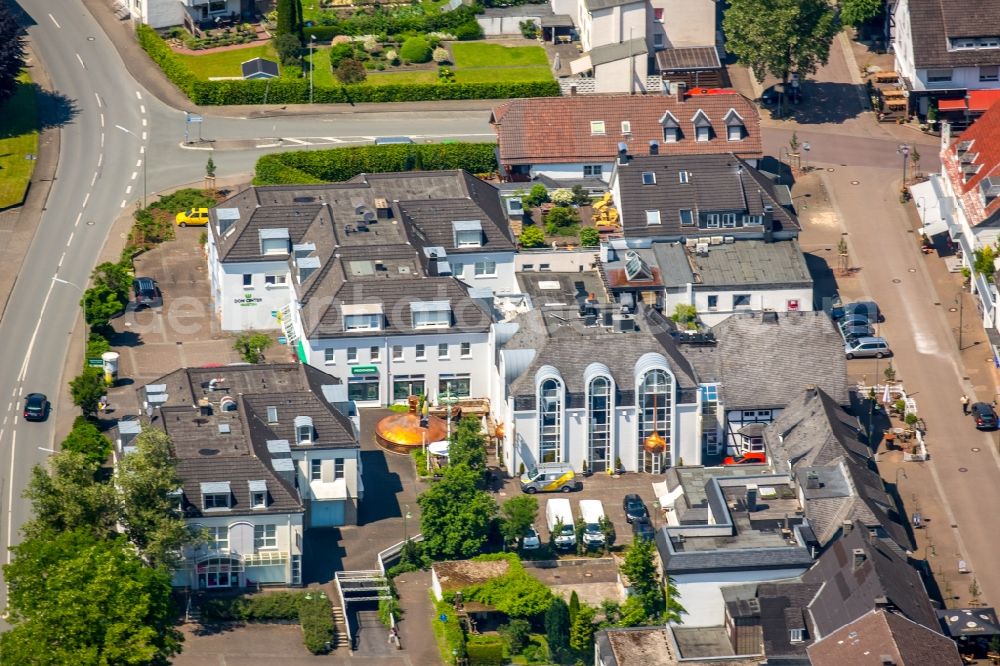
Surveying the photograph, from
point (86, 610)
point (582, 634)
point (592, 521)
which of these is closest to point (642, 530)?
point (592, 521)

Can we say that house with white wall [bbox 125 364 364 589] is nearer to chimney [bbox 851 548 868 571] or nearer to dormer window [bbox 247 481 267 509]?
dormer window [bbox 247 481 267 509]

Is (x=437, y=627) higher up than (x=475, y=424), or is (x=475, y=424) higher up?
(x=475, y=424)

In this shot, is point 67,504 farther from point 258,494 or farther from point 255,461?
point 255,461

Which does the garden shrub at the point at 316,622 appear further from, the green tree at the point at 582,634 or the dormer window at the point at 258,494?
the green tree at the point at 582,634

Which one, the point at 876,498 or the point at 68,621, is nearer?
the point at 68,621

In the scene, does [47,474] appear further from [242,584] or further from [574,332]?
[574,332]

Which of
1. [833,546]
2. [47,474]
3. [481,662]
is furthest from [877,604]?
[47,474]
